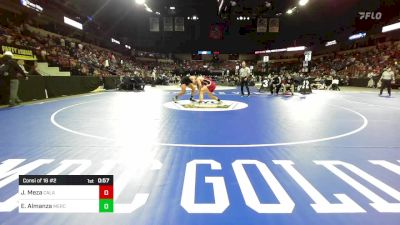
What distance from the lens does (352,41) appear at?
44.2 meters

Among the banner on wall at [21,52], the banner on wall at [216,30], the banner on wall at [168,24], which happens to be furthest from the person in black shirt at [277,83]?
the banner on wall at [21,52]

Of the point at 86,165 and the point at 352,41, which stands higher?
the point at 352,41

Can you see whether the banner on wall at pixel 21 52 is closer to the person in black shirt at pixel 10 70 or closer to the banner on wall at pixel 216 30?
the person in black shirt at pixel 10 70

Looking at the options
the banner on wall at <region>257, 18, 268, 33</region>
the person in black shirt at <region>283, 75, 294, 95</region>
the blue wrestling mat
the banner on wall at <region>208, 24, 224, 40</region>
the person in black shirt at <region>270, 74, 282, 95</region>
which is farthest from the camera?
the banner on wall at <region>208, 24, 224, 40</region>

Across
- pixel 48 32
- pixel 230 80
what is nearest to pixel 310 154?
pixel 230 80

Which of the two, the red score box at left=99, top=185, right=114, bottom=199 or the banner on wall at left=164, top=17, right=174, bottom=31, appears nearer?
the red score box at left=99, top=185, right=114, bottom=199

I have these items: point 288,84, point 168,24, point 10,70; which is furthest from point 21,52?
point 288,84

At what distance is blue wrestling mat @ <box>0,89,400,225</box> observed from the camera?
9.07 feet

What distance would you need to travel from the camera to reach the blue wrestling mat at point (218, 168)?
2.77 meters

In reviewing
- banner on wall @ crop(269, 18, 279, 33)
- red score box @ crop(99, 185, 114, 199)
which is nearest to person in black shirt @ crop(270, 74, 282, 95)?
banner on wall @ crop(269, 18, 279, 33)

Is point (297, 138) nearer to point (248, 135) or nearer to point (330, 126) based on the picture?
point (248, 135)

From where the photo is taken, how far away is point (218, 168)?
4.02m

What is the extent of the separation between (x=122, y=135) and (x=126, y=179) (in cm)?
260

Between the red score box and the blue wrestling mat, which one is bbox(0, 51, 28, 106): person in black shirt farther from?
the red score box
